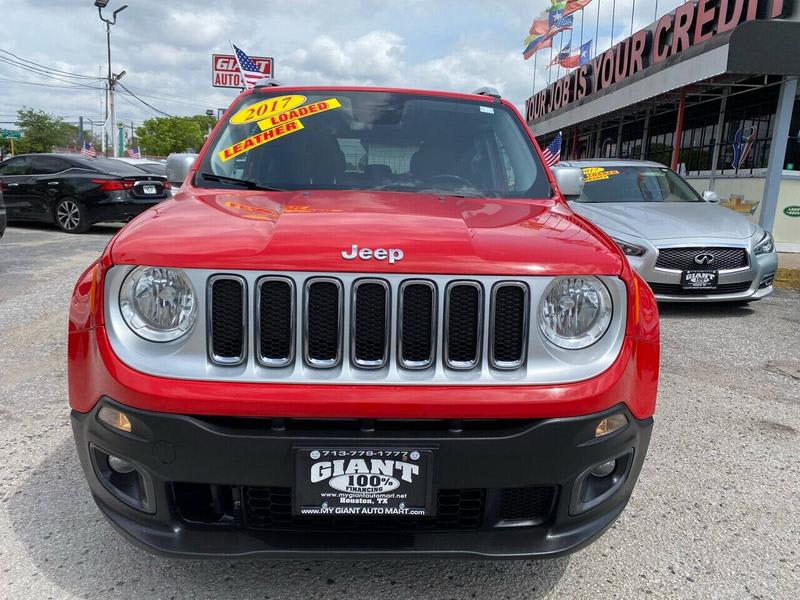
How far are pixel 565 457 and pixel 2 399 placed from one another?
3384mm

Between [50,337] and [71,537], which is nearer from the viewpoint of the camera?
[71,537]

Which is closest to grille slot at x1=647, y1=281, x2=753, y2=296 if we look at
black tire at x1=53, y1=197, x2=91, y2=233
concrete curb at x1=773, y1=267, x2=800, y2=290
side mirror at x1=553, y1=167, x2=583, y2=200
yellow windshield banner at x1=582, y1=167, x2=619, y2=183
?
yellow windshield banner at x1=582, y1=167, x2=619, y2=183

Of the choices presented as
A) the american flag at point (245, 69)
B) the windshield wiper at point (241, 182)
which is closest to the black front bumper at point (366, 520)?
the windshield wiper at point (241, 182)

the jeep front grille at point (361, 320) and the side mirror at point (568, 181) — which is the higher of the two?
the side mirror at point (568, 181)

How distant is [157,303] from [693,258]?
557 cm

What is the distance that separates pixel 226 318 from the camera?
1.80m

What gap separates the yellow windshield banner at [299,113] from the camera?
10.5 feet

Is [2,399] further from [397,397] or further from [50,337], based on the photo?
[397,397]

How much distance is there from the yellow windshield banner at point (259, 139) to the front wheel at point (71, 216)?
9.53 meters

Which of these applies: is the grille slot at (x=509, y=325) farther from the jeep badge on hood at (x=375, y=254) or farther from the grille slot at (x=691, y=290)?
the grille slot at (x=691, y=290)

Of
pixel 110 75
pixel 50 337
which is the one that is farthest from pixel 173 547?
pixel 110 75

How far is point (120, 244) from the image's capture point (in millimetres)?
1902

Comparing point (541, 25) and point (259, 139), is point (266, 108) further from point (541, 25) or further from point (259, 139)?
point (541, 25)

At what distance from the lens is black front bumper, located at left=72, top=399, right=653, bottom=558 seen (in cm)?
174
